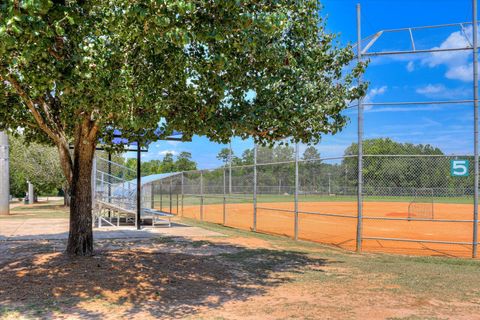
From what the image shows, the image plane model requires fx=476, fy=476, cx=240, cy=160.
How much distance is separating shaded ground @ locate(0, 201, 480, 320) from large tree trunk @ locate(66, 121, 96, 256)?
0.46 metres

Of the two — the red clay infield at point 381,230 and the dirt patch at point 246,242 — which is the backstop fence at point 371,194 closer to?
the red clay infield at point 381,230

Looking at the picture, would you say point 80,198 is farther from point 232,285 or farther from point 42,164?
point 42,164

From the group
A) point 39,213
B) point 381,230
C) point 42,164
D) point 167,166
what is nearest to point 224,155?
point 381,230

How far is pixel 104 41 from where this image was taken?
6.44m

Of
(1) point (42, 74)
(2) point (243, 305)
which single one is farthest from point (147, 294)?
(1) point (42, 74)

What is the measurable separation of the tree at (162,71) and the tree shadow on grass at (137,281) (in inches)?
44.5

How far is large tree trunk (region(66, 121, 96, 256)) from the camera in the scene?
9930mm

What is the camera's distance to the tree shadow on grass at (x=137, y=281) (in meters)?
6.92

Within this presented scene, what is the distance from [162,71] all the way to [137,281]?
3.69 metres

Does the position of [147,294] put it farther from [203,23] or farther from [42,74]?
[203,23]

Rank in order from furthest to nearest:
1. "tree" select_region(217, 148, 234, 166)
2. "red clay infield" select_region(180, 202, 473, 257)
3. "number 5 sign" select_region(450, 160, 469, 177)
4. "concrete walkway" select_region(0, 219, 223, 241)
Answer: "tree" select_region(217, 148, 234, 166), "concrete walkway" select_region(0, 219, 223, 241), "red clay infield" select_region(180, 202, 473, 257), "number 5 sign" select_region(450, 160, 469, 177)

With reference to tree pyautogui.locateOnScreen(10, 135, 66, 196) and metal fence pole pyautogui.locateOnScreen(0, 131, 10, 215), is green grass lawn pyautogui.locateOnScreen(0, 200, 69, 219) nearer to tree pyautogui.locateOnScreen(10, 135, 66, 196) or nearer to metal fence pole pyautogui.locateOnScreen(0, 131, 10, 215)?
metal fence pole pyautogui.locateOnScreen(0, 131, 10, 215)

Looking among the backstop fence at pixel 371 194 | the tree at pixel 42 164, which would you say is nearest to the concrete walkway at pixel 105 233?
the backstop fence at pixel 371 194

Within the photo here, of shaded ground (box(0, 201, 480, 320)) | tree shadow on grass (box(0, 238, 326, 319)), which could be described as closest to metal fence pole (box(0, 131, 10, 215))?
shaded ground (box(0, 201, 480, 320))
